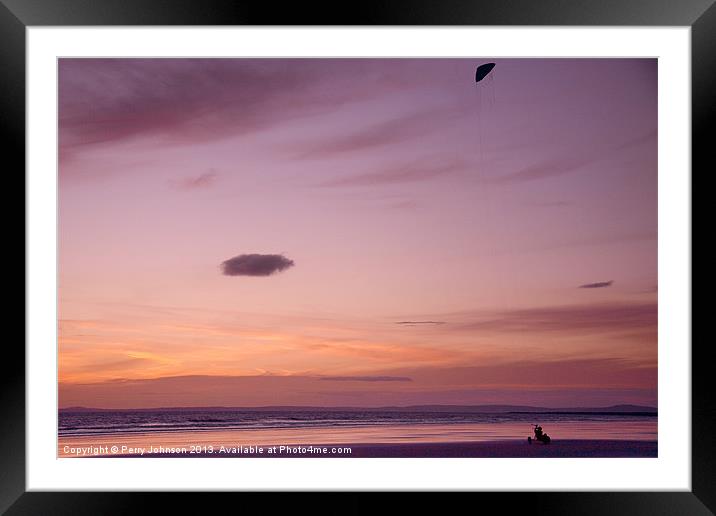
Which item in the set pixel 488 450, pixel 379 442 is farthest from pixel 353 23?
pixel 379 442

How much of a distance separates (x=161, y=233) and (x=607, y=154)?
4.02m

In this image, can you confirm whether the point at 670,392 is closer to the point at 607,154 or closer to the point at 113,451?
the point at 607,154

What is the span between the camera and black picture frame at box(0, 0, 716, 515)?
6.90ft

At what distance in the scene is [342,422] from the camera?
7.64 meters

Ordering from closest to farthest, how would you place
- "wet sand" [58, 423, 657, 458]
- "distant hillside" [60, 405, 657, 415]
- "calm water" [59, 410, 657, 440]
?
"wet sand" [58, 423, 657, 458] → "calm water" [59, 410, 657, 440] → "distant hillside" [60, 405, 657, 415]

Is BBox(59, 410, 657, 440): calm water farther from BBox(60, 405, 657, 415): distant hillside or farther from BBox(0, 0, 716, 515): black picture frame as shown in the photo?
BBox(0, 0, 716, 515): black picture frame

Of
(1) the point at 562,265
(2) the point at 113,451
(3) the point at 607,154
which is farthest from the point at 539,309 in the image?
(2) the point at 113,451

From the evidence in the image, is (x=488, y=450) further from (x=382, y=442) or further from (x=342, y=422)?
(x=342, y=422)

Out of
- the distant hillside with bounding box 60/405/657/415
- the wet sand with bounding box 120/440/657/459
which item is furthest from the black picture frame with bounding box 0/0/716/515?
the distant hillside with bounding box 60/405/657/415

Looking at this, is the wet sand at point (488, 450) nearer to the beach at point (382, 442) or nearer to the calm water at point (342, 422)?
the beach at point (382, 442)

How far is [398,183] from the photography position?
6.43 metres

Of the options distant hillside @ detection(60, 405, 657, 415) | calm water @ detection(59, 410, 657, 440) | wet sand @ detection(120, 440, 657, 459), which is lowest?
wet sand @ detection(120, 440, 657, 459)

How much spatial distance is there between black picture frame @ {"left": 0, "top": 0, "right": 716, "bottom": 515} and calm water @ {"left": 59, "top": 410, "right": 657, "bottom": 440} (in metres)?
5.22

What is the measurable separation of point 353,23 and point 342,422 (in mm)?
5974
